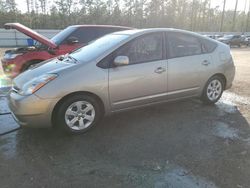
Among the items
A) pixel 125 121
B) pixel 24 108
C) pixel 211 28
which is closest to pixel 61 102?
pixel 24 108

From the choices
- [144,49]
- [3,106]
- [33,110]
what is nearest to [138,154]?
[33,110]

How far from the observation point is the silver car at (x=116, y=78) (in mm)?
4016

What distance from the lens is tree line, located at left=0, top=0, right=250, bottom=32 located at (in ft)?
125

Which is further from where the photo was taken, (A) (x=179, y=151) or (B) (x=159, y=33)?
(B) (x=159, y=33)

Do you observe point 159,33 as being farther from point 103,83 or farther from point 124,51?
point 103,83

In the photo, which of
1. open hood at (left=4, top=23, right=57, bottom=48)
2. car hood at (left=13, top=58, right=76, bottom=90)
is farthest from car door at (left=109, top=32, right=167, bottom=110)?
open hood at (left=4, top=23, right=57, bottom=48)

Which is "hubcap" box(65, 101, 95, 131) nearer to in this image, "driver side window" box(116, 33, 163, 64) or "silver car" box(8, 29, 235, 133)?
"silver car" box(8, 29, 235, 133)

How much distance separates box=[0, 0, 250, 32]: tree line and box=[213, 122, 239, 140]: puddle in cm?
3610

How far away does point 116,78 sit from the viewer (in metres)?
4.39

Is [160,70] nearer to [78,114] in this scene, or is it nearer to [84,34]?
[78,114]

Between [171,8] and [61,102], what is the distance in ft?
179

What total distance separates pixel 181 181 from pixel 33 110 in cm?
223

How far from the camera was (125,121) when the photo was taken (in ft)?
16.0

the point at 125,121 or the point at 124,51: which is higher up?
the point at 124,51
